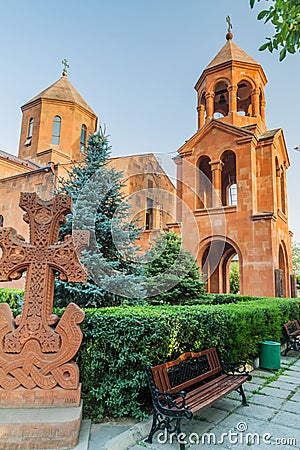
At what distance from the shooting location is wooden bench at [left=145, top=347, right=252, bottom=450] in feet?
10.5

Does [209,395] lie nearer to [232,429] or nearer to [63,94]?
[232,429]

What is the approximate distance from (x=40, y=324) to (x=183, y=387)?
180 centimetres

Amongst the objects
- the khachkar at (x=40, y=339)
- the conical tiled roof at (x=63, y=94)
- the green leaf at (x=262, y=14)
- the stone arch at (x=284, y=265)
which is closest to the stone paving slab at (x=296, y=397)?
the khachkar at (x=40, y=339)

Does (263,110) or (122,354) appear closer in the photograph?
(122,354)

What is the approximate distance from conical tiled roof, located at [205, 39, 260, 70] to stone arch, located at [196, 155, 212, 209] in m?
5.09

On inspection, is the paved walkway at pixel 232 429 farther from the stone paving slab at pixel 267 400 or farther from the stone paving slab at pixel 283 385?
the stone paving slab at pixel 283 385

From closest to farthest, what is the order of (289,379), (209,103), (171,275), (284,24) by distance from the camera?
(284,24)
(289,379)
(171,275)
(209,103)

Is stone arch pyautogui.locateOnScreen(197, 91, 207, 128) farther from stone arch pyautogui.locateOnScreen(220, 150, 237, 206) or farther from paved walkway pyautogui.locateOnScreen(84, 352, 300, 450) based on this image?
paved walkway pyautogui.locateOnScreen(84, 352, 300, 450)

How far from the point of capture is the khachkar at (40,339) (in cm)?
302

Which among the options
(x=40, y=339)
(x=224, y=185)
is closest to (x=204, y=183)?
(x=224, y=185)

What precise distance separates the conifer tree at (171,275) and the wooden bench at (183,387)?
5.48 m

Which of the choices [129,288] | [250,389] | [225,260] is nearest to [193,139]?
[225,260]

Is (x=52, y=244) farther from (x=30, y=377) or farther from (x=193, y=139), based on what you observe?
(x=193, y=139)

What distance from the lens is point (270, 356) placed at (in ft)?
20.9
